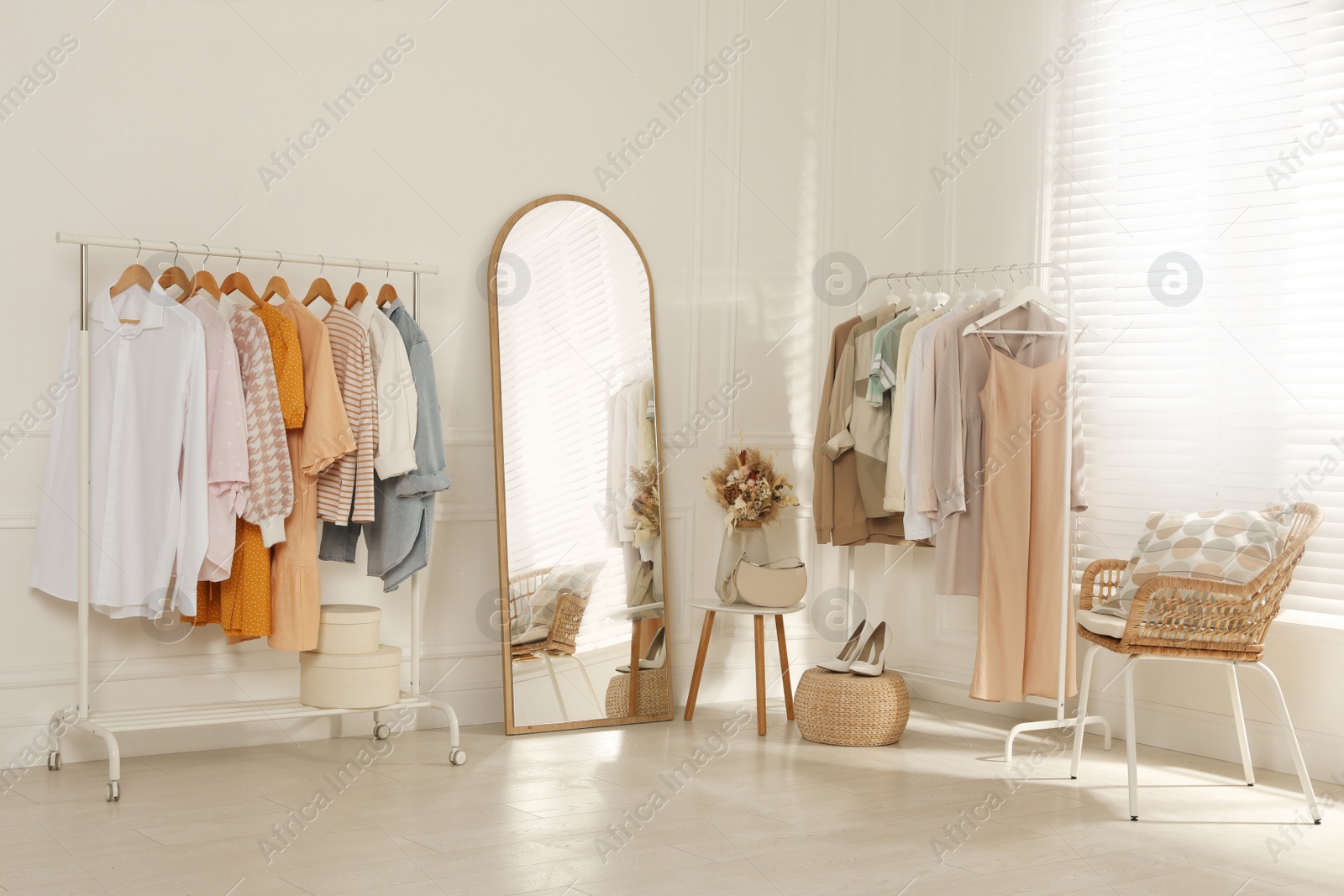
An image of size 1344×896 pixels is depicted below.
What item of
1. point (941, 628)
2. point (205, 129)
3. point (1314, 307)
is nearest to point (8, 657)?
point (205, 129)

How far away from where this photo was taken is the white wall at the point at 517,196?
3.44 metres

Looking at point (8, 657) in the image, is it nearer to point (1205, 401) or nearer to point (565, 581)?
point (565, 581)

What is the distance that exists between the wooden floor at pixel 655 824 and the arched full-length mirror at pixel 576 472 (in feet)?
1.04

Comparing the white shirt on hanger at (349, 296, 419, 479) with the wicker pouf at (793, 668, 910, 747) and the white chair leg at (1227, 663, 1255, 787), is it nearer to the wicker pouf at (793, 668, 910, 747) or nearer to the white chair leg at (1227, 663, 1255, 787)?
the wicker pouf at (793, 668, 910, 747)

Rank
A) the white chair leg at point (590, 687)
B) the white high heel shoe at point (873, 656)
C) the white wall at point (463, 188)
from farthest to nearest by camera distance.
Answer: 1. the white chair leg at point (590, 687)
2. the white high heel shoe at point (873, 656)
3. the white wall at point (463, 188)

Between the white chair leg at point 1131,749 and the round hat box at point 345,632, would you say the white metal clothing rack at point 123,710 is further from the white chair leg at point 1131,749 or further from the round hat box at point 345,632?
the white chair leg at point 1131,749

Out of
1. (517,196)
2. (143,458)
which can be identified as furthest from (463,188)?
(143,458)

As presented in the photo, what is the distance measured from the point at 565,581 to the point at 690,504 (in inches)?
28.4

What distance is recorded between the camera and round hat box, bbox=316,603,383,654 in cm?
346

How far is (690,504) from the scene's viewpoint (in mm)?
4633

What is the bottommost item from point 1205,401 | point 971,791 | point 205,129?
point 971,791

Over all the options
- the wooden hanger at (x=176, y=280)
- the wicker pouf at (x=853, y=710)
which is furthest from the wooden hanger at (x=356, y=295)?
the wicker pouf at (x=853, y=710)

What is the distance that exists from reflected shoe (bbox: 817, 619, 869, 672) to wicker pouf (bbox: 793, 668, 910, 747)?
8 cm

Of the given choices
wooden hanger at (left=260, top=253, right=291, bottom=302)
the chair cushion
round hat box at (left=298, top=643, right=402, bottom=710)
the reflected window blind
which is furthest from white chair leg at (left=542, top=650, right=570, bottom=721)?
the chair cushion
